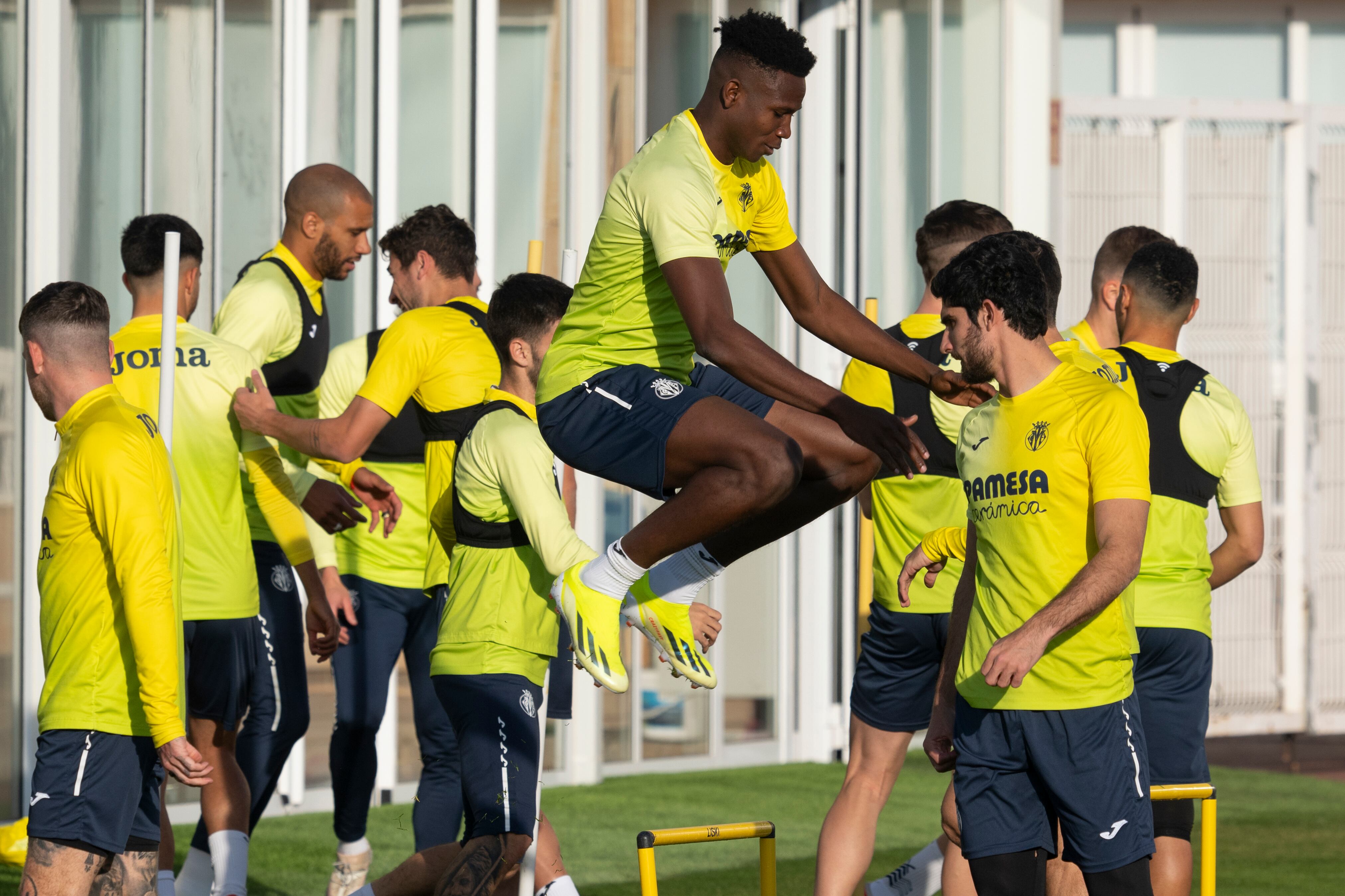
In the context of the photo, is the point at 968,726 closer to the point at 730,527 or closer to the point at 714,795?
the point at 730,527

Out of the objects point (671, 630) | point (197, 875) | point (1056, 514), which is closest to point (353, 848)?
point (197, 875)

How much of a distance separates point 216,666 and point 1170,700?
2795 mm

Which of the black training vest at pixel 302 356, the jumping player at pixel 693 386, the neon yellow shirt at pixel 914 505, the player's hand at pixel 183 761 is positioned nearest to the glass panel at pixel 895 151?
the black training vest at pixel 302 356

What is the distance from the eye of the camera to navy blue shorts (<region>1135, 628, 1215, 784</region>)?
470cm

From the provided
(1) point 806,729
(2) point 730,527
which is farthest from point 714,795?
(2) point 730,527

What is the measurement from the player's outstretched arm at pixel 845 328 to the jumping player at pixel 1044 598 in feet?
0.31

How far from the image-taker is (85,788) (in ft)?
12.6

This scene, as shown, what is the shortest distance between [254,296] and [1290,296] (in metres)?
7.94

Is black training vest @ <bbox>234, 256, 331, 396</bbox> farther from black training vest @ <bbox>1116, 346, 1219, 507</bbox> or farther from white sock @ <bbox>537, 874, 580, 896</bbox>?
black training vest @ <bbox>1116, 346, 1219, 507</bbox>

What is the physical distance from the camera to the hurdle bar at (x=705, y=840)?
12.6 feet

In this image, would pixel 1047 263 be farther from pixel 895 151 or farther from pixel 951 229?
pixel 895 151

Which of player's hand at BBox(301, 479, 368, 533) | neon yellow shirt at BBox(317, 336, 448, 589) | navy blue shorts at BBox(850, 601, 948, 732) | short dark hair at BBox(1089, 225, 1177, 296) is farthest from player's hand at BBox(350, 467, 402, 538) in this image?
short dark hair at BBox(1089, 225, 1177, 296)

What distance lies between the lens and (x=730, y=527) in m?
4.05

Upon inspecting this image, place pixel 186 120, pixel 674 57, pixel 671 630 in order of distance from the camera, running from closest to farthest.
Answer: pixel 671 630 → pixel 186 120 → pixel 674 57
